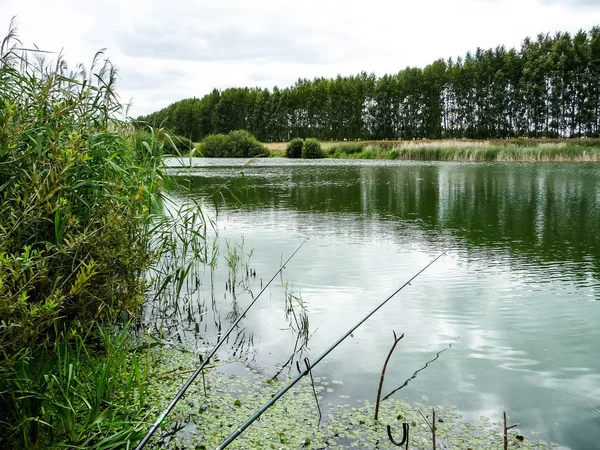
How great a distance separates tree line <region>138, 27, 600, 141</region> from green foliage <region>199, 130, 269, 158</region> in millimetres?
4177

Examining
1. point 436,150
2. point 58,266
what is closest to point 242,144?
point 436,150

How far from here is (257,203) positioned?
13.8 m

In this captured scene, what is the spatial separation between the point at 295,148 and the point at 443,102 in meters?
24.5

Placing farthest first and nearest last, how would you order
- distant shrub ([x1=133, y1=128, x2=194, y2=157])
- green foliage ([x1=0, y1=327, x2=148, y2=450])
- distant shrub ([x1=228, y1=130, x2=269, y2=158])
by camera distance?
distant shrub ([x1=228, y1=130, x2=269, y2=158])
distant shrub ([x1=133, y1=128, x2=194, y2=157])
green foliage ([x1=0, y1=327, x2=148, y2=450])

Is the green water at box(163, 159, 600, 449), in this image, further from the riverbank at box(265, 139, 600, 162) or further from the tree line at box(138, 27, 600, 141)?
the tree line at box(138, 27, 600, 141)

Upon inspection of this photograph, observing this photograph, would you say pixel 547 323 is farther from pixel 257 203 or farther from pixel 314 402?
pixel 257 203

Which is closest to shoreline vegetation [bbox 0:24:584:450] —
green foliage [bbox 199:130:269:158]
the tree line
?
the tree line

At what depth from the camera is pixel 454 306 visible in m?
5.18

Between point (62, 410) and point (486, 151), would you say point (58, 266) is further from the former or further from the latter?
point (486, 151)

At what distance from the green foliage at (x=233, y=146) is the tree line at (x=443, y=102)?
4177 millimetres

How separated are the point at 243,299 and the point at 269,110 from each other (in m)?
74.5

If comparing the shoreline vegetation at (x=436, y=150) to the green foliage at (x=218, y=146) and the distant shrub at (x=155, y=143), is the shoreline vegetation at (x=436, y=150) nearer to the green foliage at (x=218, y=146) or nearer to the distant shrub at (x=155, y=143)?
the green foliage at (x=218, y=146)

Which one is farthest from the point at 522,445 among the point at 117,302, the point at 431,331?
the point at 117,302

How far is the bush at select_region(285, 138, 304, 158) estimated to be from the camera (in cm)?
4808
